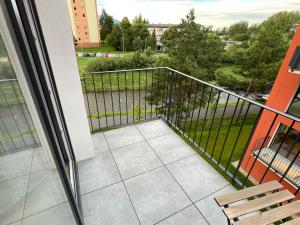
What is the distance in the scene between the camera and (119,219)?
4.95 ft

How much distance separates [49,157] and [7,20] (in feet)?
2.30

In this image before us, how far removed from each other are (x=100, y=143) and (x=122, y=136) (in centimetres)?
36

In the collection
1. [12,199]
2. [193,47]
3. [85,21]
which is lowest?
[193,47]

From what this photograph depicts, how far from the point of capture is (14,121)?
67 cm

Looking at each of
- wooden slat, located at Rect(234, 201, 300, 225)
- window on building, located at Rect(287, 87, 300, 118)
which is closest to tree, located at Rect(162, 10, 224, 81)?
window on building, located at Rect(287, 87, 300, 118)

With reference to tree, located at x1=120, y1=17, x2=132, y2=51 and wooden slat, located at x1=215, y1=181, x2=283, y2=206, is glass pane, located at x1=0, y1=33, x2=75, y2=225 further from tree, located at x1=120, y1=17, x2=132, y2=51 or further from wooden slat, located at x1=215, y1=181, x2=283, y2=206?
tree, located at x1=120, y1=17, x2=132, y2=51

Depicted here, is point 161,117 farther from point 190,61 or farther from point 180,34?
point 180,34

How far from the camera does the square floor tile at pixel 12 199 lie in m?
0.51

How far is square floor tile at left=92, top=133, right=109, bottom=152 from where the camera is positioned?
2336mm

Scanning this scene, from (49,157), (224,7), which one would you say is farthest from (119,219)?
(224,7)

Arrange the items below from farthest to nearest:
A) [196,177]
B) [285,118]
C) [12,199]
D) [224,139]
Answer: [224,139] → [285,118] → [196,177] → [12,199]

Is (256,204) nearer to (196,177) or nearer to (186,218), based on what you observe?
(186,218)

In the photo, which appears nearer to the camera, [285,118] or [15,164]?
[15,164]

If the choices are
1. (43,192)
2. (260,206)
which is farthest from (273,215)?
(43,192)
